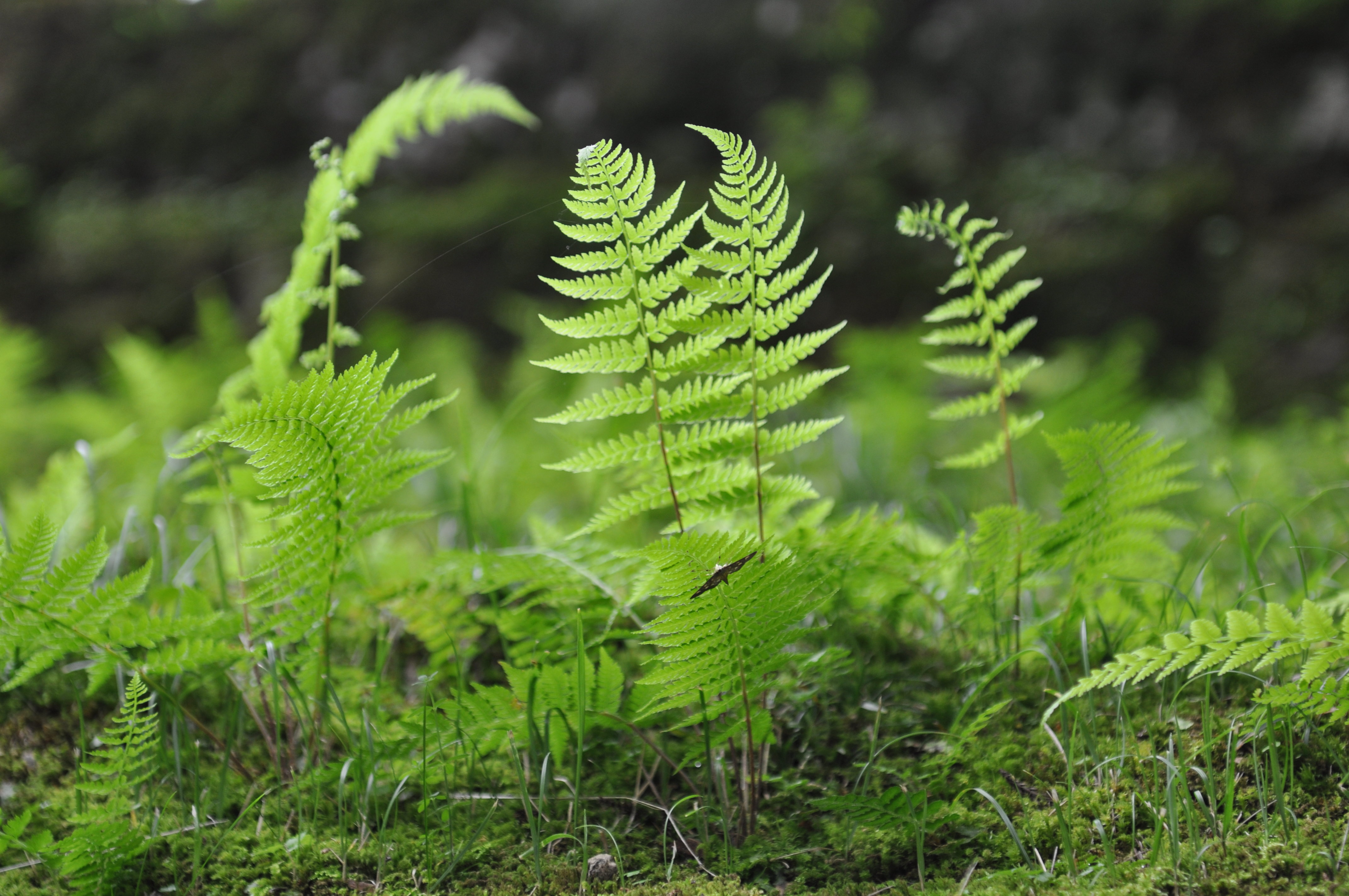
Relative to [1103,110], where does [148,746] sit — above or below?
below

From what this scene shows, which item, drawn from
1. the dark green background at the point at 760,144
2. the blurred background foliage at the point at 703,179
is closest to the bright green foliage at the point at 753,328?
the blurred background foliage at the point at 703,179

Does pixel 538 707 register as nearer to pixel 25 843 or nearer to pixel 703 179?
pixel 25 843

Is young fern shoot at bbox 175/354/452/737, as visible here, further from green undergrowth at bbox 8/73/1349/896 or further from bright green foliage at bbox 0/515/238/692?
bright green foliage at bbox 0/515/238/692

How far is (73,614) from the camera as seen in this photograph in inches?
44.9

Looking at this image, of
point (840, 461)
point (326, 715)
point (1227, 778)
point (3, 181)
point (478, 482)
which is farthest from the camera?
point (3, 181)

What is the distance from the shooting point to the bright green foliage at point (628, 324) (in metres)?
1.07

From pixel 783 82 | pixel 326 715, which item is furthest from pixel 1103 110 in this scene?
pixel 326 715

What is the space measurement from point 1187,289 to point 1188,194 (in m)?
0.61

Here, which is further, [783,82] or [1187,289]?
[783,82]

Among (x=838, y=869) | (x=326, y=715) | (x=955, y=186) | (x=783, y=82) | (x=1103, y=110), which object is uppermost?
(x=783, y=82)

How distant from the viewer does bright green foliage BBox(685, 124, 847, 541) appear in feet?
3.53

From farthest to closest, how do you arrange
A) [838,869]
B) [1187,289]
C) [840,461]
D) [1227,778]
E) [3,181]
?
[3,181]
[1187,289]
[840,461]
[838,869]
[1227,778]

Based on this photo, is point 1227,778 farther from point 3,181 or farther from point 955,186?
point 3,181

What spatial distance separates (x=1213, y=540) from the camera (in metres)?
2.37
